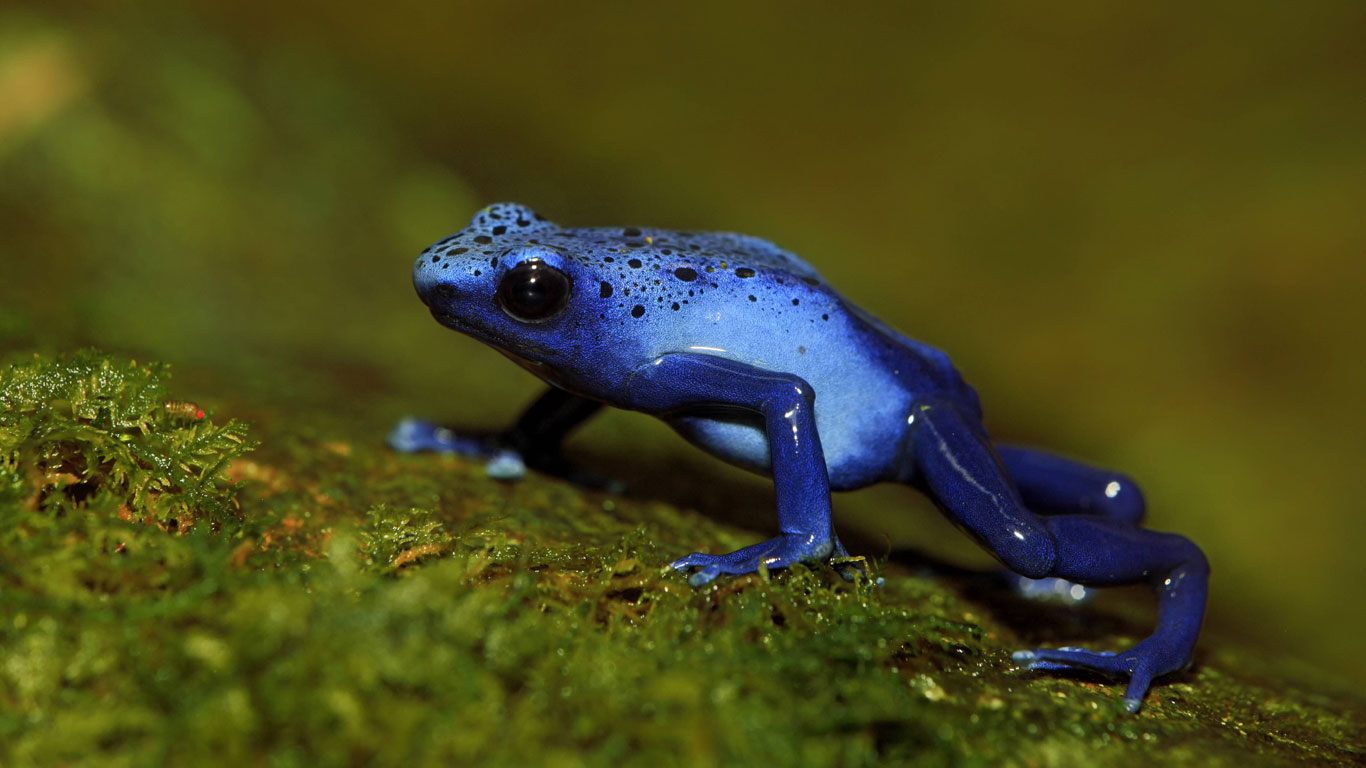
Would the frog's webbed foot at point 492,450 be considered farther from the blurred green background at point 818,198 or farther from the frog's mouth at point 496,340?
the frog's mouth at point 496,340

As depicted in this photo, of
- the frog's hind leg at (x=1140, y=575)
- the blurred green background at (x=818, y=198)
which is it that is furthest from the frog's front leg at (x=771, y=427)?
the blurred green background at (x=818, y=198)

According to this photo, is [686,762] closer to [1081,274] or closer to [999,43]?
[1081,274]

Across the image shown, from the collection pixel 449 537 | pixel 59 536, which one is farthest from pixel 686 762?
pixel 59 536

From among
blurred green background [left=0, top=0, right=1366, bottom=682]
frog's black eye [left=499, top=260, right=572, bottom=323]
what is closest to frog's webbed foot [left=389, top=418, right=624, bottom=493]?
blurred green background [left=0, top=0, right=1366, bottom=682]

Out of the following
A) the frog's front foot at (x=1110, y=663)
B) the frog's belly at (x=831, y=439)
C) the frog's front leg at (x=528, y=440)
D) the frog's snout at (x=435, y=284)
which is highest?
the frog's snout at (x=435, y=284)

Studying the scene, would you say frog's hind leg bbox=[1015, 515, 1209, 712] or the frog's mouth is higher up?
the frog's mouth

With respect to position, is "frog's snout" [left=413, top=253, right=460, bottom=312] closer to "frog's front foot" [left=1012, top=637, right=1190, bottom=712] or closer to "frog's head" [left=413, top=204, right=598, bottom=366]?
"frog's head" [left=413, top=204, right=598, bottom=366]
